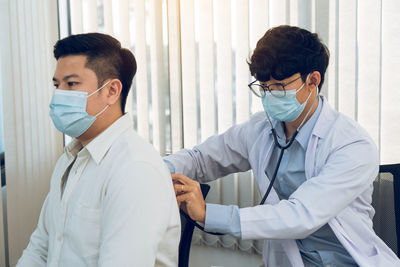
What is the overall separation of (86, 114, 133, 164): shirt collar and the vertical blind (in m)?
1.07

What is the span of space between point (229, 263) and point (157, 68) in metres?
1.12

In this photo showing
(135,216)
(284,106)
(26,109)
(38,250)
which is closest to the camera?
(135,216)

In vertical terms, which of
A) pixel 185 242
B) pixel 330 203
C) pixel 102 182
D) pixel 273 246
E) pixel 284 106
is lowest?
pixel 273 246

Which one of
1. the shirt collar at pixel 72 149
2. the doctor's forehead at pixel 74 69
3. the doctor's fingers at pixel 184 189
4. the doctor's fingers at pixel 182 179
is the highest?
the doctor's forehead at pixel 74 69

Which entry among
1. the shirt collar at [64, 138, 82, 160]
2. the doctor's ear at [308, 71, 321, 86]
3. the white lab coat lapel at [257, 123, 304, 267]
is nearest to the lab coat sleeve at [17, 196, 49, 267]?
the shirt collar at [64, 138, 82, 160]

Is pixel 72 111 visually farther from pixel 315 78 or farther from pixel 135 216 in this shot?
pixel 315 78

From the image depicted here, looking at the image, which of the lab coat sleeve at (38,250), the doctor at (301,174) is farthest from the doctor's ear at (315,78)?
the lab coat sleeve at (38,250)

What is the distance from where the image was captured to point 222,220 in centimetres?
126

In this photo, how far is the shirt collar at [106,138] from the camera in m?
1.14

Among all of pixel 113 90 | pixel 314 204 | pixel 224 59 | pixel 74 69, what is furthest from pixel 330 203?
pixel 224 59

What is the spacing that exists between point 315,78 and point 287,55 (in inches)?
5.6

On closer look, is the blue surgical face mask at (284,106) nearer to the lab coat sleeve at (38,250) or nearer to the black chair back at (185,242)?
the black chair back at (185,242)

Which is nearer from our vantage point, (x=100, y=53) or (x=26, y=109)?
(x=100, y=53)

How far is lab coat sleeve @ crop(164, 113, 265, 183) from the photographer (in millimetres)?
1683
